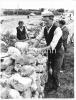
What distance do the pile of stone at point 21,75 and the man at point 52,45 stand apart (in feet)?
0.59

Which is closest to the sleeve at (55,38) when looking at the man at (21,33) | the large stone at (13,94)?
the large stone at (13,94)

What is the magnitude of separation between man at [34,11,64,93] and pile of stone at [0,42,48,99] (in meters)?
0.18

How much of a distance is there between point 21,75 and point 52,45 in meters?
0.70

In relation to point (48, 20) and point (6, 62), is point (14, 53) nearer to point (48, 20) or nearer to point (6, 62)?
point (6, 62)

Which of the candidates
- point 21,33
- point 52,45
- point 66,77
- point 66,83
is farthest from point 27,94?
point 21,33

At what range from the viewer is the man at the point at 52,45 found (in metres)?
3.75

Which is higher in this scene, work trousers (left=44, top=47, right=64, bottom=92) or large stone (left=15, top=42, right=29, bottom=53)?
large stone (left=15, top=42, right=29, bottom=53)

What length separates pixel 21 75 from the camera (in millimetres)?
3678

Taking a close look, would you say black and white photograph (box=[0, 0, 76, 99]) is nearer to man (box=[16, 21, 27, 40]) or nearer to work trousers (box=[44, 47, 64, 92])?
work trousers (box=[44, 47, 64, 92])

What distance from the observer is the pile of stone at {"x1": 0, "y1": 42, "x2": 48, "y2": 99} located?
3391mm

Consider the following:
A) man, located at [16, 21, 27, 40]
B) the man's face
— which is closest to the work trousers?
the man's face

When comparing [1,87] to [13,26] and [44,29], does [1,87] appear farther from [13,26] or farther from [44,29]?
[13,26]
